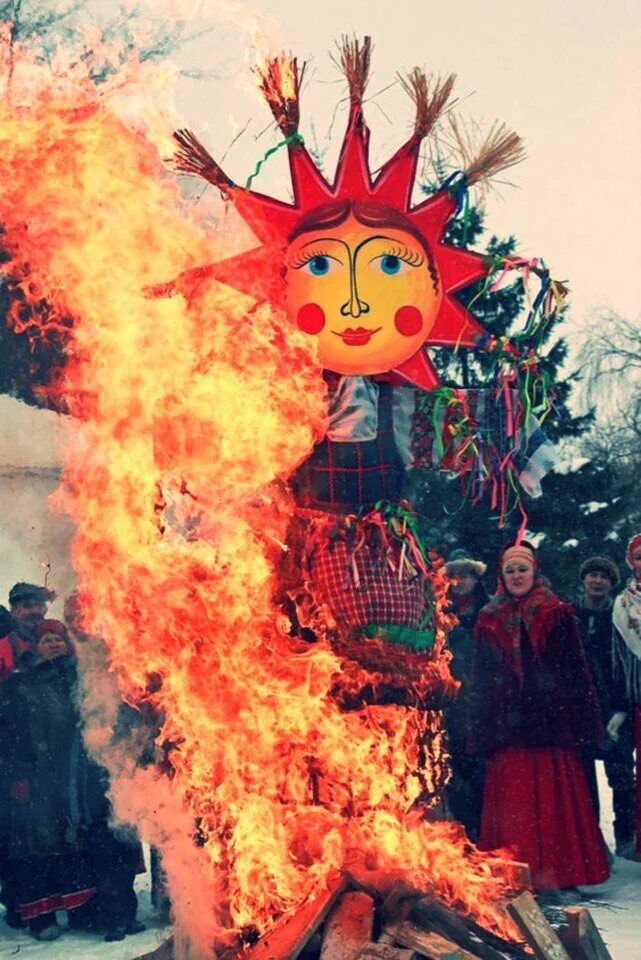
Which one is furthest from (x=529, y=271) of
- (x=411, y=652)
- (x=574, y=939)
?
(x=574, y=939)

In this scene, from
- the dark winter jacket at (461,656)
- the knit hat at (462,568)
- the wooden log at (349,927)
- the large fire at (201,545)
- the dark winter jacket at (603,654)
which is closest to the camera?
the wooden log at (349,927)

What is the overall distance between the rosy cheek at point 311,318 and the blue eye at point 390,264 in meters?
0.30

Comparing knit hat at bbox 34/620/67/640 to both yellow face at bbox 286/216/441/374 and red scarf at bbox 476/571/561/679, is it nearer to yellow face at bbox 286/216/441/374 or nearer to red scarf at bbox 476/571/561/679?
red scarf at bbox 476/571/561/679

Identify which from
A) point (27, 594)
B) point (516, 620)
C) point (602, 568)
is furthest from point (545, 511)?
point (27, 594)

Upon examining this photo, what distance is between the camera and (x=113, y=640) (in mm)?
4977

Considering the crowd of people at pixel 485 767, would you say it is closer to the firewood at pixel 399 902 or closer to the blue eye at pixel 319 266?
the firewood at pixel 399 902

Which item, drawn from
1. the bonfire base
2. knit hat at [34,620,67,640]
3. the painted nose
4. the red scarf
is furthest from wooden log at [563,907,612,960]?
knit hat at [34,620,67,640]

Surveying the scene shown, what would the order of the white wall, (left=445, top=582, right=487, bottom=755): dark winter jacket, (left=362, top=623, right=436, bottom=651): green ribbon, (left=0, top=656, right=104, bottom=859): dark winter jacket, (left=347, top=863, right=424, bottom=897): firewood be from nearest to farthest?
(left=347, top=863, right=424, bottom=897): firewood < (left=362, top=623, right=436, bottom=651): green ribbon < (left=0, top=656, right=104, bottom=859): dark winter jacket < (left=445, top=582, right=487, bottom=755): dark winter jacket < the white wall

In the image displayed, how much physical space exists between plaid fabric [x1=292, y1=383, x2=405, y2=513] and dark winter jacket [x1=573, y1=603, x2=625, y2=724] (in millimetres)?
2013

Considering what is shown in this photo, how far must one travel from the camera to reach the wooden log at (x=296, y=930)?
13.3 feet

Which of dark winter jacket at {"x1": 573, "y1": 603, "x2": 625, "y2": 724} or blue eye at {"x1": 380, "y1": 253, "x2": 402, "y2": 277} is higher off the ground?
blue eye at {"x1": 380, "y1": 253, "x2": 402, "y2": 277}

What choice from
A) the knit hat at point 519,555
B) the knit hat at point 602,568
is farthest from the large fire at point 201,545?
the knit hat at point 602,568

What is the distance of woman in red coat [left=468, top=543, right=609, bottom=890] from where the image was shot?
5977 mm

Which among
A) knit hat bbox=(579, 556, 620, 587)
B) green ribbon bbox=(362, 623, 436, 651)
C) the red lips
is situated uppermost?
the red lips
